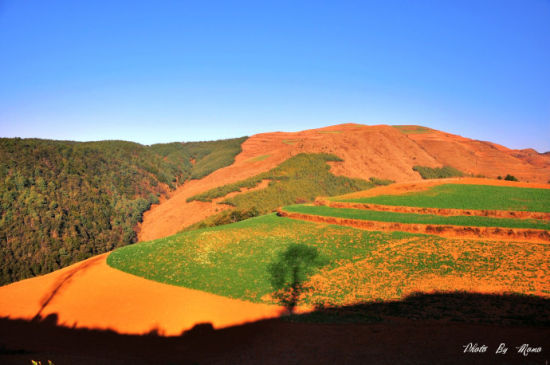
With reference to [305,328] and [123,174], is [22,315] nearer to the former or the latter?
[305,328]

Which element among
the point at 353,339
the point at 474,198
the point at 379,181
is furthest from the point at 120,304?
the point at 379,181

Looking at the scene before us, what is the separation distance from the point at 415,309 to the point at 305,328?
18.3ft

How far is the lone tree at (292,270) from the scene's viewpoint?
18734 mm

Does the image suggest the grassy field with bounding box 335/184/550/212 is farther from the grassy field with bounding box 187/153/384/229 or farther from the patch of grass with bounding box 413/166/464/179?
the patch of grass with bounding box 413/166/464/179

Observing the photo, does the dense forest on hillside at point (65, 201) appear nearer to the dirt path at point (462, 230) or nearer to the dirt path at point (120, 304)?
the dirt path at point (120, 304)

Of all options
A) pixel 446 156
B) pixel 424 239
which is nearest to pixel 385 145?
pixel 446 156

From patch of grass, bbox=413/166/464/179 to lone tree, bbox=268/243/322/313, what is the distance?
232 ft

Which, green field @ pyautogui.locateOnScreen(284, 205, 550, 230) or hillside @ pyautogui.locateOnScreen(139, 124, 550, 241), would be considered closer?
green field @ pyautogui.locateOnScreen(284, 205, 550, 230)

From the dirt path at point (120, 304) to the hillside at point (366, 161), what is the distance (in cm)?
3586

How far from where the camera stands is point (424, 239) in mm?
23531

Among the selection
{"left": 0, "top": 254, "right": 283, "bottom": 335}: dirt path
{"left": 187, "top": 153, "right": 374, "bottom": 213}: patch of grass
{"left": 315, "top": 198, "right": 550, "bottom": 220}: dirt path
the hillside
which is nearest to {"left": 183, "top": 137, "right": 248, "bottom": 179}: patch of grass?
the hillside

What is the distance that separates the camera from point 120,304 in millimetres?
20109

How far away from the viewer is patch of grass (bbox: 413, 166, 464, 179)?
8451cm

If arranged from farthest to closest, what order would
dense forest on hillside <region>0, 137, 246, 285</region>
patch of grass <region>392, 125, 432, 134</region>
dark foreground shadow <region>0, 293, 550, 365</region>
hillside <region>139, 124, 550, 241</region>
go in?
patch of grass <region>392, 125, 432, 134</region> → hillside <region>139, 124, 550, 241</region> → dense forest on hillside <region>0, 137, 246, 285</region> → dark foreground shadow <region>0, 293, 550, 365</region>
